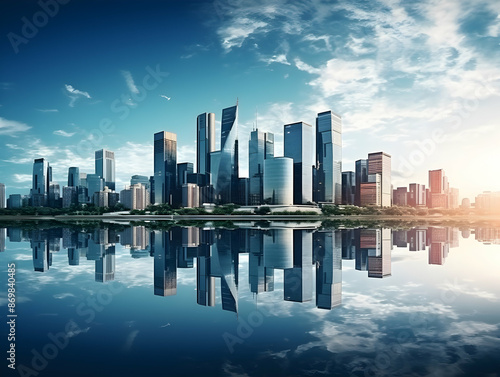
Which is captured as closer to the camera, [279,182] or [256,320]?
[256,320]

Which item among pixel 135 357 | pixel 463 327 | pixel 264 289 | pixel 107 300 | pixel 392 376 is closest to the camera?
pixel 392 376

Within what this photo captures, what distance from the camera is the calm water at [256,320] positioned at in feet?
26.2

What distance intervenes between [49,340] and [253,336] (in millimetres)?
5982

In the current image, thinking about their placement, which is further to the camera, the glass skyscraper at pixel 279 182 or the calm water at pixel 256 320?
the glass skyscraper at pixel 279 182

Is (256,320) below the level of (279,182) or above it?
below

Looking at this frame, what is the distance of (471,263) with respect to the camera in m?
23.5

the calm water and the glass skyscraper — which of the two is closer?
the calm water

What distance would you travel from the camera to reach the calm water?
799 cm

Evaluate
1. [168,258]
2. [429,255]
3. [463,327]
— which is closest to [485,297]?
[463,327]

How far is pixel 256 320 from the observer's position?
11266mm

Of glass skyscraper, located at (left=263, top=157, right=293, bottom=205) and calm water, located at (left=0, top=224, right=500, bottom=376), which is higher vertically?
glass skyscraper, located at (left=263, top=157, right=293, bottom=205)

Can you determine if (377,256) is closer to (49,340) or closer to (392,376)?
(392,376)

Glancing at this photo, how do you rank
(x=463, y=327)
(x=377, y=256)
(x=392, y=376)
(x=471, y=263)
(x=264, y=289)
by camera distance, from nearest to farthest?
1. (x=392, y=376)
2. (x=463, y=327)
3. (x=264, y=289)
4. (x=471, y=263)
5. (x=377, y=256)

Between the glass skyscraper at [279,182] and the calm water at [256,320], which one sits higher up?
the glass skyscraper at [279,182]
